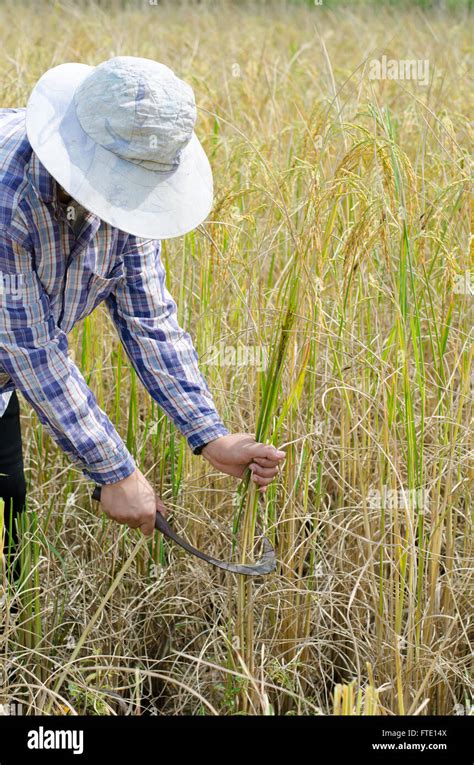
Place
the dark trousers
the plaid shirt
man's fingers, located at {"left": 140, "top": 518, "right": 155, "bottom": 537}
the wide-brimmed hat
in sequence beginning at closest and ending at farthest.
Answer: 1. the wide-brimmed hat
2. the plaid shirt
3. man's fingers, located at {"left": 140, "top": 518, "right": 155, "bottom": 537}
4. the dark trousers

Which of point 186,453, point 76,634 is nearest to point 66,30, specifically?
point 186,453

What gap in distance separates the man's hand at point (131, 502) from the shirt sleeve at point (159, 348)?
16 centimetres

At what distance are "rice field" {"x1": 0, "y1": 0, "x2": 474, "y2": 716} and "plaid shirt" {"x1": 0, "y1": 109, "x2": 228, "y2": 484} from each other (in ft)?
0.49

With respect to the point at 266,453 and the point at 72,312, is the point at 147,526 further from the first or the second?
the point at 72,312

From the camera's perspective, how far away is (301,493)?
1.80m

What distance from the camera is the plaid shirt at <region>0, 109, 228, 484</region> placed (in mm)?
1402

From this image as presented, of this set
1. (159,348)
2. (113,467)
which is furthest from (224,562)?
(159,348)

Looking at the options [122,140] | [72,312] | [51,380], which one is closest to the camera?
[122,140]

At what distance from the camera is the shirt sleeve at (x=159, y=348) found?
5.30 feet

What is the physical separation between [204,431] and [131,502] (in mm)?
199

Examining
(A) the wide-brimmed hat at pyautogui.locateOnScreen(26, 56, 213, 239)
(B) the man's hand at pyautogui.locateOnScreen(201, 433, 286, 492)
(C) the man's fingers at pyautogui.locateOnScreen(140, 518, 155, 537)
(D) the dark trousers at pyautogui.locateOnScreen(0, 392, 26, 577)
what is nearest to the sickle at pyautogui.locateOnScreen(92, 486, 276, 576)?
(C) the man's fingers at pyautogui.locateOnScreen(140, 518, 155, 537)

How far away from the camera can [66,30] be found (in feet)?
12.3

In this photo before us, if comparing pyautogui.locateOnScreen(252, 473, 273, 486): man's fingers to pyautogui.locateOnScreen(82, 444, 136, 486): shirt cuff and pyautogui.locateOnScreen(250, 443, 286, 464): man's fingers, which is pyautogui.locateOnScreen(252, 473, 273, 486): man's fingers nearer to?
pyautogui.locateOnScreen(250, 443, 286, 464): man's fingers
